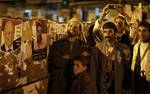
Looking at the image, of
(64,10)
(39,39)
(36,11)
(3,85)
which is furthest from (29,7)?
(3,85)

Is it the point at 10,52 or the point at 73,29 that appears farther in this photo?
the point at 73,29

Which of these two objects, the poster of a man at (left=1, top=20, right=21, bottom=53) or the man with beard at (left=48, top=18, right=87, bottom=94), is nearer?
the poster of a man at (left=1, top=20, right=21, bottom=53)

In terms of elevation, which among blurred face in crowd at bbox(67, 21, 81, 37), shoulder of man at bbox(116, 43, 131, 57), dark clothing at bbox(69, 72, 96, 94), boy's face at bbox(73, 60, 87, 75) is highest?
blurred face in crowd at bbox(67, 21, 81, 37)

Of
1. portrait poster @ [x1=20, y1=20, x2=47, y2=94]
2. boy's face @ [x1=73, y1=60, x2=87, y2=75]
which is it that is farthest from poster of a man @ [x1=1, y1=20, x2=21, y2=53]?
boy's face @ [x1=73, y1=60, x2=87, y2=75]

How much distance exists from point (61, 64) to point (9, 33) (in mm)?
1128

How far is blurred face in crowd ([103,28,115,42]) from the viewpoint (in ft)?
12.7

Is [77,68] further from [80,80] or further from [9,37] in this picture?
[9,37]

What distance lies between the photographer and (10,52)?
269 cm

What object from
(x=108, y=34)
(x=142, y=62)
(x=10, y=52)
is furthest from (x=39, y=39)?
(x=142, y=62)

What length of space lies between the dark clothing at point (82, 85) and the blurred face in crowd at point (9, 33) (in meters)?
1.13

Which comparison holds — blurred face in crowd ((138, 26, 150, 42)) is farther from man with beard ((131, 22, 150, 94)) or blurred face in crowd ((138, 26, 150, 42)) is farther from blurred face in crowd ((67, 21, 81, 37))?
blurred face in crowd ((67, 21, 81, 37))

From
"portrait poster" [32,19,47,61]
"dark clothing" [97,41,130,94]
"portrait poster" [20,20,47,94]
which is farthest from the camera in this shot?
"dark clothing" [97,41,130,94]

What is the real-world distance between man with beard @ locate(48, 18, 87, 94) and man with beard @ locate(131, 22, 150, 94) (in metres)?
0.77

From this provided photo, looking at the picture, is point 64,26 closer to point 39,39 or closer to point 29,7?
point 39,39
